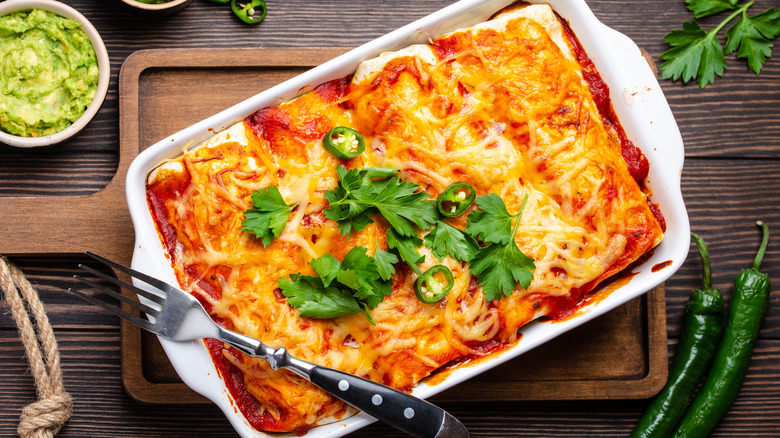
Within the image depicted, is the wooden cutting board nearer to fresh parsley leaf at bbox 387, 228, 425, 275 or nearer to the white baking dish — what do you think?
the white baking dish

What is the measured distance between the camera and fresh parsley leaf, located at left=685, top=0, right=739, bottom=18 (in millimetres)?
3105

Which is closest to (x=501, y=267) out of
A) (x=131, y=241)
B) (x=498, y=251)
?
(x=498, y=251)

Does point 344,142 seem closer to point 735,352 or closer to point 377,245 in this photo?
point 377,245

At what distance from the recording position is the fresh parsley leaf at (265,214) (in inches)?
89.7

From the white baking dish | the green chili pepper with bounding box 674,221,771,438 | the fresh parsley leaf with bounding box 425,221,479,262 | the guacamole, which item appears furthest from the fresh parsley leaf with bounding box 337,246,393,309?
the green chili pepper with bounding box 674,221,771,438

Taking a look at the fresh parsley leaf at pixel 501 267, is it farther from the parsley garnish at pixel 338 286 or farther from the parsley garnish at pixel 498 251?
the parsley garnish at pixel 338 286

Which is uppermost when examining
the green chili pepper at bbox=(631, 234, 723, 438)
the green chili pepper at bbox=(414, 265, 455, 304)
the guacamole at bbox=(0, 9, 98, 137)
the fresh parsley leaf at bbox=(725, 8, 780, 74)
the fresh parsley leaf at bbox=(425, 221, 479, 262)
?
the guacamole at bbox=(0, 9, 98, 137)

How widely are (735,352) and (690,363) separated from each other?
231 millimetres

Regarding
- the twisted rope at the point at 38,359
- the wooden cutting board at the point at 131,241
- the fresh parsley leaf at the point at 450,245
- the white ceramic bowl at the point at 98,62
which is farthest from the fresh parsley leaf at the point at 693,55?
the twisted rope at the point at 38,359

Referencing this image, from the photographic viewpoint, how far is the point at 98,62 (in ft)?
9.15

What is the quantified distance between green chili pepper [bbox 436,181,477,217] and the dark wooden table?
1069 mm

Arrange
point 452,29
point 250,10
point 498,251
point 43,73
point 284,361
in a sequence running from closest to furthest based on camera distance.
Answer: point 284,361 < point 498,251 < point 452,29 < point 43,73 < point 250,10

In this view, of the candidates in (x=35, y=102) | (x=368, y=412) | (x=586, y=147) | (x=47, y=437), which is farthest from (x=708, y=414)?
(x=35, y=102)

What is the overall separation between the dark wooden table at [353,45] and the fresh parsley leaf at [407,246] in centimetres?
101
